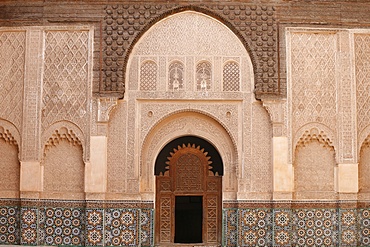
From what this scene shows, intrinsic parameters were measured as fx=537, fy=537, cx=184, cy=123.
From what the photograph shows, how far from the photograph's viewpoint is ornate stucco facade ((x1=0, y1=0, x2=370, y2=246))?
8758mm

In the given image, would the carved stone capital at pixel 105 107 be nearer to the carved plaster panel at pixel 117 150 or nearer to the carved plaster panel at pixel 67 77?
the carved plaster panel at pixel 117 150

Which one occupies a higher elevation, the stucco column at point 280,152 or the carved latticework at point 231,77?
the carved latticework at point 231,77

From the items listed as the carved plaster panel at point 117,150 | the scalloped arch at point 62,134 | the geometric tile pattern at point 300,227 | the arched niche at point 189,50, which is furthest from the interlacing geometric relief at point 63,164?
the geometric tile pattern at point 300,227

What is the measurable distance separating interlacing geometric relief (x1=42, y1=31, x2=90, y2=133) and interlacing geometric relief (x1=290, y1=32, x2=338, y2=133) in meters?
3.49

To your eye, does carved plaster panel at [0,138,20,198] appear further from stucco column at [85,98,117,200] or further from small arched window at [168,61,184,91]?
small arched window at [168,61,184,91]

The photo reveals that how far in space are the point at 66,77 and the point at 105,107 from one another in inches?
34.0

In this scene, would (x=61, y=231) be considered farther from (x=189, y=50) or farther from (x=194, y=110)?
(x=189, y=50)


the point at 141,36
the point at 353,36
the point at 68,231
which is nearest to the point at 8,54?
the point at 141,36

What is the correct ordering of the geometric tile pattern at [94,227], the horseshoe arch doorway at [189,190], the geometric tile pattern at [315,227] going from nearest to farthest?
the geometric tile pattern at [94,227]
the geometric tile pattern at [315,227]
the horseshoe arch doorway at [189,190]

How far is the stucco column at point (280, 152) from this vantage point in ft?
28.6

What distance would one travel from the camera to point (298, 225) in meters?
8.76

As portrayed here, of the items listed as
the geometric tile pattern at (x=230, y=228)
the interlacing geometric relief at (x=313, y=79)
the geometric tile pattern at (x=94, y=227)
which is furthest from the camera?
the interlacing geometric relief at (x=313, y=79)

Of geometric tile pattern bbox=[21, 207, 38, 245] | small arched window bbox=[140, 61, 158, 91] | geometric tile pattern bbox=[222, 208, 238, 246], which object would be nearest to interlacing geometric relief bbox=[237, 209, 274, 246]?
geometric tile pattern bbox=[222, 208, 238, 246]

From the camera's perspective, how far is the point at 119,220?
8.71 m
